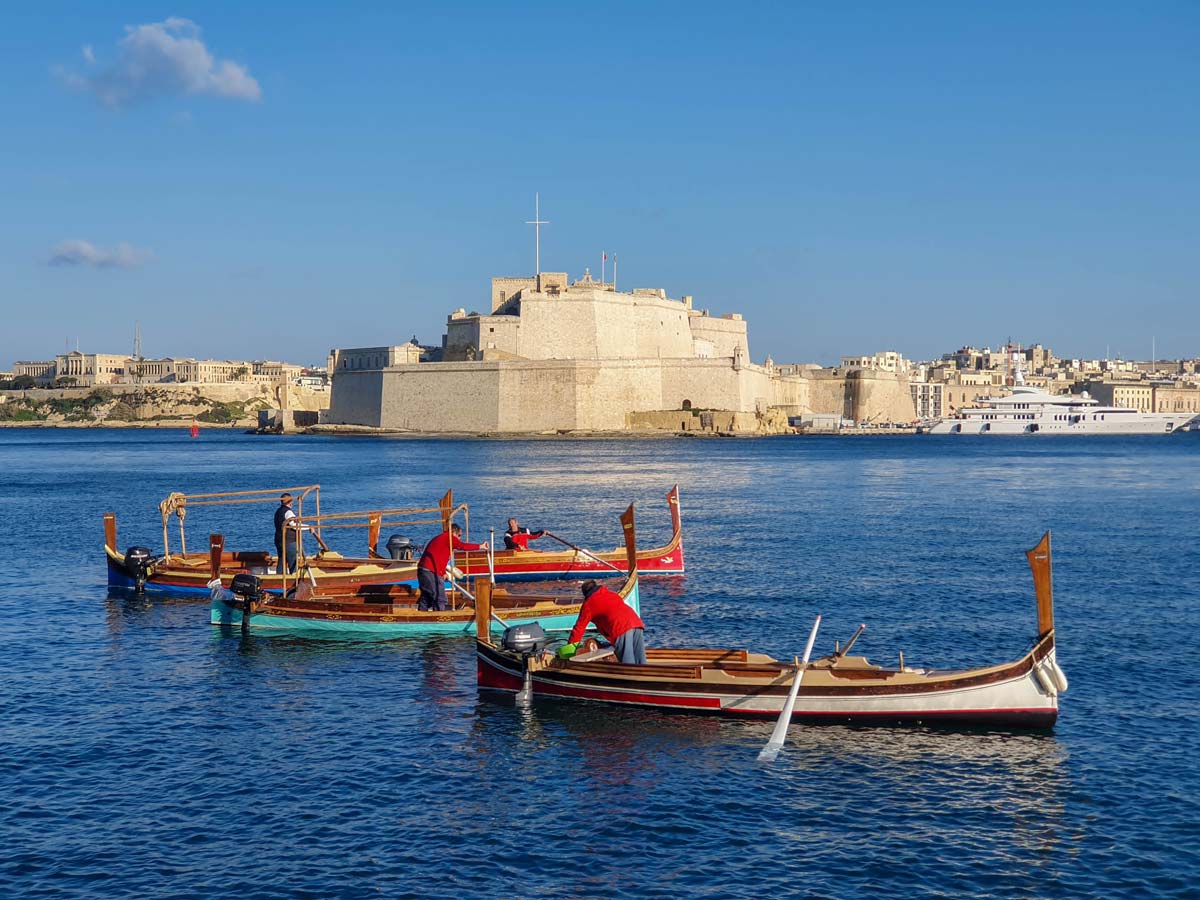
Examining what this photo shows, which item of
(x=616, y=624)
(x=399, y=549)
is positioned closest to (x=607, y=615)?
(x=616, y=624)

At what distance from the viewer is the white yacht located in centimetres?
10806

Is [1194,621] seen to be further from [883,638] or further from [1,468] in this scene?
[1,468]


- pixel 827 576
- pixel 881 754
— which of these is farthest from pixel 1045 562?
pixel 827 576

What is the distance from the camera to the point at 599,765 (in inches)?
441

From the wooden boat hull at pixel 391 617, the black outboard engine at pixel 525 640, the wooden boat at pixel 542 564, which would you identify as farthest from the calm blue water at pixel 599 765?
the wooden boat at pixel 542 564

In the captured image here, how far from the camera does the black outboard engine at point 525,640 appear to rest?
13406 millimetres

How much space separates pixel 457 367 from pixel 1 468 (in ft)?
98.1

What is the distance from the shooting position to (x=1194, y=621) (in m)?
17.6

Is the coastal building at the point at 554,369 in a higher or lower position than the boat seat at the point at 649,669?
higher

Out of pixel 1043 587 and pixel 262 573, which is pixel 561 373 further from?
pixel 1043 587

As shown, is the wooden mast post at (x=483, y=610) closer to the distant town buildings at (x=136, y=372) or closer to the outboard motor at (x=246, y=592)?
the outboard motor at (x=246, y=592)

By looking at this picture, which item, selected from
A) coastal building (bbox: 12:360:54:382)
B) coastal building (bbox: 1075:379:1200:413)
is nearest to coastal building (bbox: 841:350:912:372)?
coastal building (bbox: 1075:379:1200:413)

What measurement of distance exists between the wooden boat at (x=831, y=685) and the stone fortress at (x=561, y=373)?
6611cm

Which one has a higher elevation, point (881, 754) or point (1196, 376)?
point (1196, 376)
